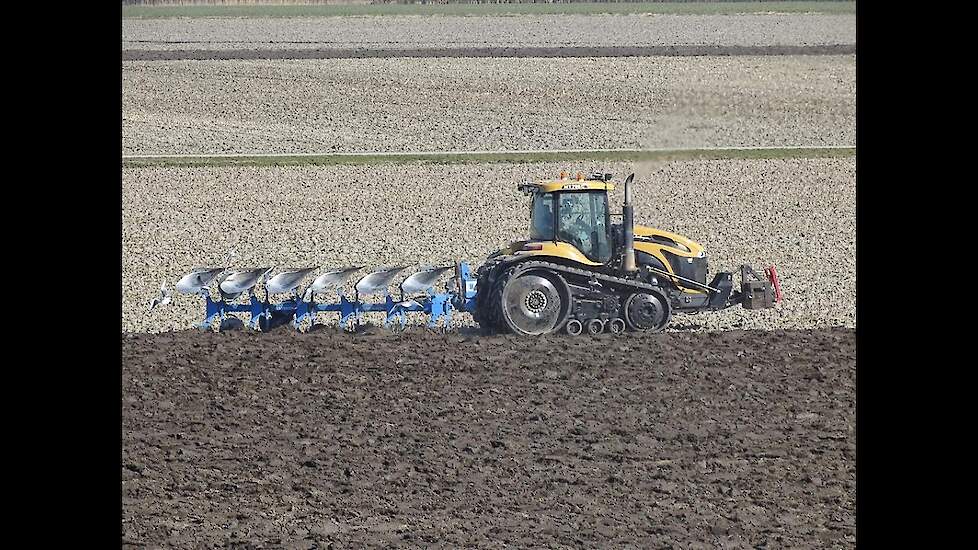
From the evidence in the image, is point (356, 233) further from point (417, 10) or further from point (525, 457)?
point (417, 10)

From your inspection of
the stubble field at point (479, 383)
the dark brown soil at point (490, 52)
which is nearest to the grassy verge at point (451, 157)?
the stubble field at point (479, 383)

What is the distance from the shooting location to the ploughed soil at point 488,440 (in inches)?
415

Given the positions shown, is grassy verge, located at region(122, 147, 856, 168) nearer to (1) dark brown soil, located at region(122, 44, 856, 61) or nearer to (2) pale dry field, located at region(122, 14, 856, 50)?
(1) dark brown soil, located at region(122, 44, 856, 61)

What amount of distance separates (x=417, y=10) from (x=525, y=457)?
158 feet

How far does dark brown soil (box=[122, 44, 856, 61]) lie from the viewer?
42188 mm

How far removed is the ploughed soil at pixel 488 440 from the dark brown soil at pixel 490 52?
26.4 metres

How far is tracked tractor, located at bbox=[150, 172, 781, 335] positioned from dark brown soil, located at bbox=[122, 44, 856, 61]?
25.2 m

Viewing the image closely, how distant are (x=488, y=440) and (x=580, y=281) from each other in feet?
14.0

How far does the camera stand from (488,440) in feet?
41.5

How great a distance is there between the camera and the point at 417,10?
5847 cm

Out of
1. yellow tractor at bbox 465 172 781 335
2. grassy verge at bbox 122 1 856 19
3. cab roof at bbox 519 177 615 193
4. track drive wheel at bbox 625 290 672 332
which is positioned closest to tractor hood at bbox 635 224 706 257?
yellow tractor at bbox 465 172 781 335
